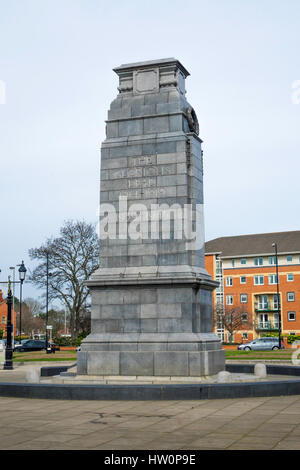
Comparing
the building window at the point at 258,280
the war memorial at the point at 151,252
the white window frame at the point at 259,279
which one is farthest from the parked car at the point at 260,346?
the war memorial at the point at 151,252

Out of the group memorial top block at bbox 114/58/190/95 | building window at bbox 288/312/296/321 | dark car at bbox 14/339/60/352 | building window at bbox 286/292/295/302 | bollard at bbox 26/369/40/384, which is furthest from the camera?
building window at bbox 286/292/295/302

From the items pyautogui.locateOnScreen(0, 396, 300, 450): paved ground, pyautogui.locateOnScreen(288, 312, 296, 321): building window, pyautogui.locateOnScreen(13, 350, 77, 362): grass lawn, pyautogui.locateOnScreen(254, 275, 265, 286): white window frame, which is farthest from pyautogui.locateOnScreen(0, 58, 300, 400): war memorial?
pyautogui.locateOnScreen(254, 275, 265, 286): white window frame

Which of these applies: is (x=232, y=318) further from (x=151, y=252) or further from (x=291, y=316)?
(x=151, y=252)

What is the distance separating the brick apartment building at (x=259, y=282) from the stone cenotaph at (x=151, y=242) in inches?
2932

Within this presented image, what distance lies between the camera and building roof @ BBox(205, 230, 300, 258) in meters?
92.9

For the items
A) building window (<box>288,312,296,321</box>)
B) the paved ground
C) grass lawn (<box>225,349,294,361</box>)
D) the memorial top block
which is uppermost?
the memorial top block

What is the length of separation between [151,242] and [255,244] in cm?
8025

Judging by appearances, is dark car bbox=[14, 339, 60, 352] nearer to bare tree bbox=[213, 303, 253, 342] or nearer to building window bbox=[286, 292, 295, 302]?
bare tree bbox=[213, 303, 253, 342]

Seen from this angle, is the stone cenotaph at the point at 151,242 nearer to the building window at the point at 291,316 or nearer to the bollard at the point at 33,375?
the bollard at the point at 33,375

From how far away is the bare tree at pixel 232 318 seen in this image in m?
89.5

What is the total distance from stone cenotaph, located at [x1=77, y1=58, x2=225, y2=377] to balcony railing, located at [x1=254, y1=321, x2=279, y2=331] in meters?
75.9

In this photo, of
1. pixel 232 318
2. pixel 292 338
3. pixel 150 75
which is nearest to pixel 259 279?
pixel 232 318

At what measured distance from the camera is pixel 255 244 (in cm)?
9700
